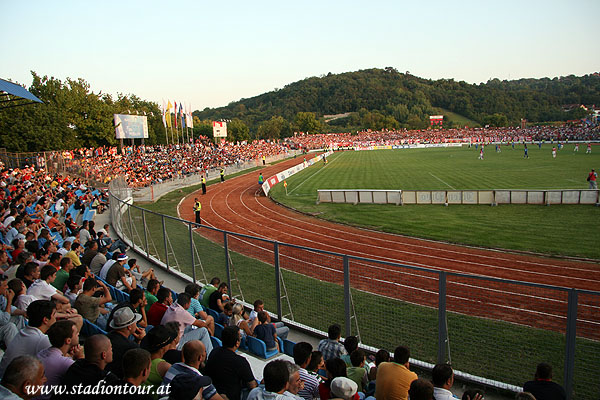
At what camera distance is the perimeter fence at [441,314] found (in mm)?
6699

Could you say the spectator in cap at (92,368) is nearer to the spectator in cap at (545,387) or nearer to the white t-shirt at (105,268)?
the spectator in cap at (545,387)

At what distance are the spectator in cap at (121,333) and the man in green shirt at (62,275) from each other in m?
3.33

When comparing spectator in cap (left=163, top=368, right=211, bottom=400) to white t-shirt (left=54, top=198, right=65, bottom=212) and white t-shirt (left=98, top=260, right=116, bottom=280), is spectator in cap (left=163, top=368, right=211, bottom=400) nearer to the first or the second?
white t-shirt (left=98, top=260, right=116, bottom=280)

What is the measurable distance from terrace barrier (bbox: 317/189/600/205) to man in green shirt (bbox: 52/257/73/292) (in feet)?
68.9

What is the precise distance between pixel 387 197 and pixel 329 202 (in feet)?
14.0

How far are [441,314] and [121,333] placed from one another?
4.96 metres

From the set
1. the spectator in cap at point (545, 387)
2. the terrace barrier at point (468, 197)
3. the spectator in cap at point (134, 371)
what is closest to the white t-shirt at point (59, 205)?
the terrace barrier at point (468, 197)

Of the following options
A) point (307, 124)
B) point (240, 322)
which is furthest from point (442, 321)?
point (307, 124)

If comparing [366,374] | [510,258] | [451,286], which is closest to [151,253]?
[451,286]

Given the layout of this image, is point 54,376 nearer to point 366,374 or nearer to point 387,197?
point 366,374

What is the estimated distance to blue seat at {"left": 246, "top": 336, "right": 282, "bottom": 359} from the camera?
6809 millimetres

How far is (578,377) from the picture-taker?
22.9ft

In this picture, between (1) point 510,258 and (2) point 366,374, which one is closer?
(2) point 366,374

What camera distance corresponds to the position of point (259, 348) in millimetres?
6871
